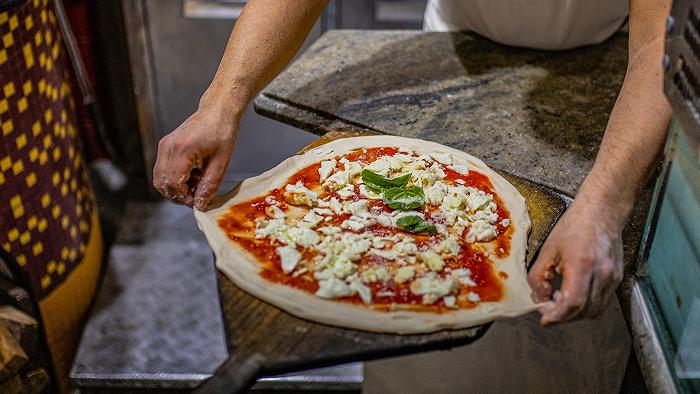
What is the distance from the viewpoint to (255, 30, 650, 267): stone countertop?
1.81 meters

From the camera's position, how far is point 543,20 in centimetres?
212

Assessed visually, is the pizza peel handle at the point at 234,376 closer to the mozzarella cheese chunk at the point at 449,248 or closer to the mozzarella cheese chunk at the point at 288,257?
the mozzarella cheese chunk at the point at 288,257

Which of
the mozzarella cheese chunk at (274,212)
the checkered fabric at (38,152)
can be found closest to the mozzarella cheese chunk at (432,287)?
the mozzarella cheese chunk at (274,212)

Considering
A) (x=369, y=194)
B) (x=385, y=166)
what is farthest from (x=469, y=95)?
(x=369, y=194)

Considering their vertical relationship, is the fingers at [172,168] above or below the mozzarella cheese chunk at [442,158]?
above

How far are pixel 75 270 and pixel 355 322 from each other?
1865mm

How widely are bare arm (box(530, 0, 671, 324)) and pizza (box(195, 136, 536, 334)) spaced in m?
0.08

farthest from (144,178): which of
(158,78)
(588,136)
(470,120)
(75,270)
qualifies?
(588,136)

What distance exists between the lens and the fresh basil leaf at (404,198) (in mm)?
1463

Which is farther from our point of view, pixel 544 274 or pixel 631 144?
pixel 631 144

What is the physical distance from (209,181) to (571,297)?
746 mm

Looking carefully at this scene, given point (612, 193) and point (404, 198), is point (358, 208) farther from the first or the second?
point (612, 193)

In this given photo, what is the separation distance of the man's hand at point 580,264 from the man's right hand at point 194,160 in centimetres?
67

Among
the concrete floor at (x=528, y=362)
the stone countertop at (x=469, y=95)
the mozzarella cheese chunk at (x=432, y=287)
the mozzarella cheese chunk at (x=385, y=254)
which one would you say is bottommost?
the concrete floor at (x=528, y=362)
